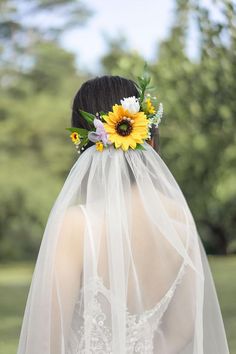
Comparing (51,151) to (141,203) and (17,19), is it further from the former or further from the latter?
(141,203)

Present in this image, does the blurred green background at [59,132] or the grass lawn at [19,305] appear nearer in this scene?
the grass lawn at [19,305]

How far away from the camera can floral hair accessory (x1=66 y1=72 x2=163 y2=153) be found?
2.77m

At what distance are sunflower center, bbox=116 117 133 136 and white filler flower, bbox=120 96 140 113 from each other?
0.17 ft

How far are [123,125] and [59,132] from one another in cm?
2955

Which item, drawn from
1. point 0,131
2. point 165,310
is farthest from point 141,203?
point 0,131

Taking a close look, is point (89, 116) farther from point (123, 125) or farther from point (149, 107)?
point (149, 107)

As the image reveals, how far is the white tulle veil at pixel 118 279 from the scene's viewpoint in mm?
2664

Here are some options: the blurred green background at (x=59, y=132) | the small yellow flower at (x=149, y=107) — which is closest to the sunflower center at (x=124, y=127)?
the small yellow flower at (x=149, y=107)

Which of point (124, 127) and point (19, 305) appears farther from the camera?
point (19, 305)

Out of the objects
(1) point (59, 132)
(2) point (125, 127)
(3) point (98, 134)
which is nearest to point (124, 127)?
(2) point (125, 127)

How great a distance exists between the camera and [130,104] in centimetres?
276

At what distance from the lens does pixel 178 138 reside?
20.9 meters

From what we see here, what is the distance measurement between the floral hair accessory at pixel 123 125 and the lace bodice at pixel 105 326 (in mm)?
480

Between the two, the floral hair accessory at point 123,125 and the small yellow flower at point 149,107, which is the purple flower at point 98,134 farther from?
the small yellow flower at point 149,107
